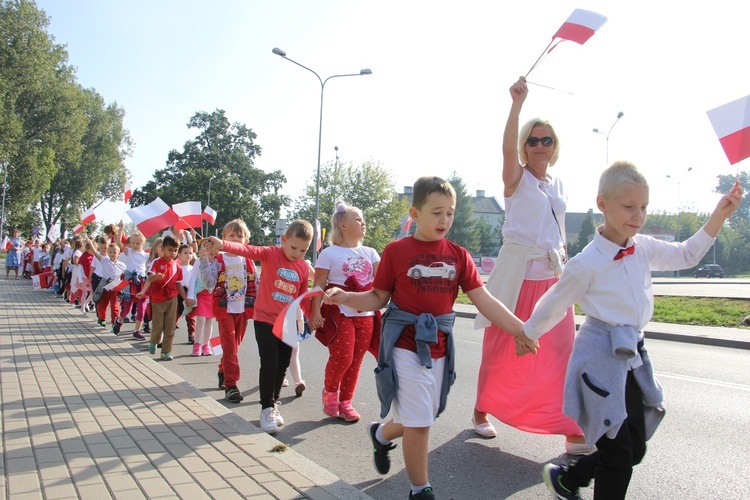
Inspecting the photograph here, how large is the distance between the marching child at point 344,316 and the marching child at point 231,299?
106 cm

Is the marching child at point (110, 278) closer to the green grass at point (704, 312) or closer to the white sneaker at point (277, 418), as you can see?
the white sneaker at point (277, 418)

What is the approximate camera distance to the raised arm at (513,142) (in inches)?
155

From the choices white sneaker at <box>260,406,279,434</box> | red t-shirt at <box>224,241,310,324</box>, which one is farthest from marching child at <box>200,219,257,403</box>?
white sneaker at <box>260,406,279,434</box>

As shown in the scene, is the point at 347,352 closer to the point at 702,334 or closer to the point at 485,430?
the point at 485,430

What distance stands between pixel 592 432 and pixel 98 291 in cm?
1115

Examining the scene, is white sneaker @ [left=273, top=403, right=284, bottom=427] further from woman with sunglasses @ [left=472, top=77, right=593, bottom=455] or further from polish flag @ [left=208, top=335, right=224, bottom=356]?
polish flag @ [left=208, top=335, right=224, bottom=356]

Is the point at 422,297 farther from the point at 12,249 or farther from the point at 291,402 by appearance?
the point at 12,249

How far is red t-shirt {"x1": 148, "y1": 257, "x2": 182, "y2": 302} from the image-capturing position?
28.5 ft

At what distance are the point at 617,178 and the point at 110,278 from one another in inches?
457

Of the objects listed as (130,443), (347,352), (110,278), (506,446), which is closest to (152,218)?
(347,352)

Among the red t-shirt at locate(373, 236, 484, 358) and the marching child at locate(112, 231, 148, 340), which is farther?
the marching child at locate(112, 231, 148, 340)

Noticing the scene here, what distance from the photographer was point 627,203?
3.10 metres

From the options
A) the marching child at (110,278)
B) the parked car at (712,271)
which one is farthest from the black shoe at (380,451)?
the parked car at (712,271)

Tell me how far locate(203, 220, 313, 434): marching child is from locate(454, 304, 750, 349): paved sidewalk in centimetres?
832
